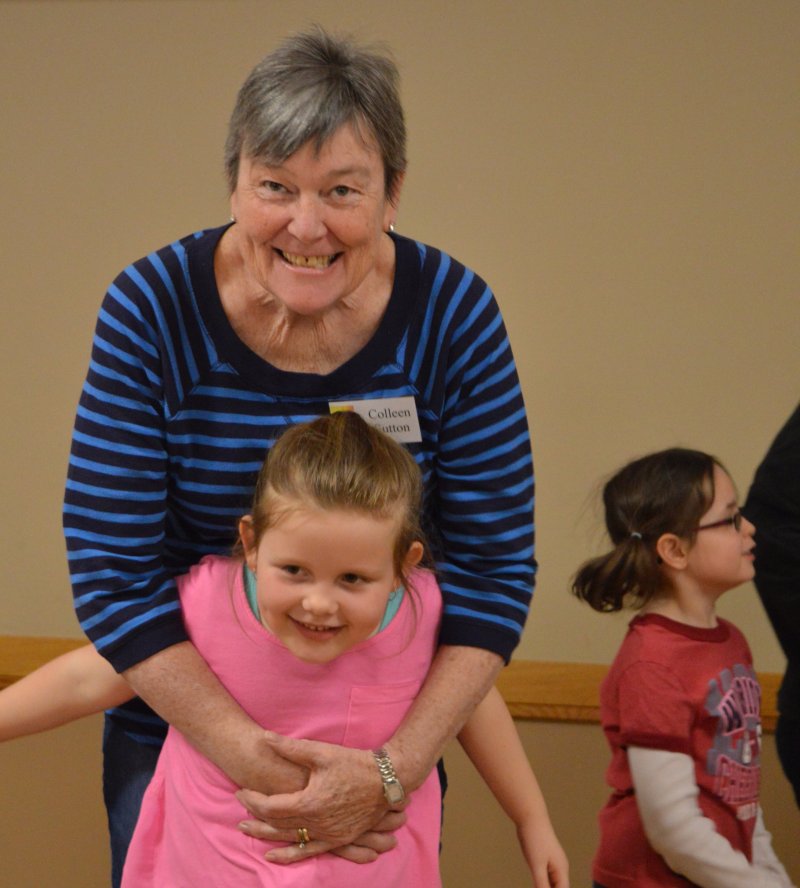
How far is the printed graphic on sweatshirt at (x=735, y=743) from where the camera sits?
2.29m

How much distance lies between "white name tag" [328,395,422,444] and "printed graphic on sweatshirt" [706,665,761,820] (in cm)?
99

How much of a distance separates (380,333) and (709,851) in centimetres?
120

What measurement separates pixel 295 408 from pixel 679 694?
3.52ft

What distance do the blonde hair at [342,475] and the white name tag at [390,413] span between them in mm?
57

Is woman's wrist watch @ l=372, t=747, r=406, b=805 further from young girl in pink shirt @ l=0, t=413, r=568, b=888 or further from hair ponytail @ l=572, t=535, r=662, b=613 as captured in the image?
hair ponytail @ l=572, t=535, r=662, b=613

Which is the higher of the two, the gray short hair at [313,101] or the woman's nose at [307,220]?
the gray short hair at [313,101]

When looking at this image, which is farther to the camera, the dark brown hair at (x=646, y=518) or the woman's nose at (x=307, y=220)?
the dark brown hair at (x=646, y=518)

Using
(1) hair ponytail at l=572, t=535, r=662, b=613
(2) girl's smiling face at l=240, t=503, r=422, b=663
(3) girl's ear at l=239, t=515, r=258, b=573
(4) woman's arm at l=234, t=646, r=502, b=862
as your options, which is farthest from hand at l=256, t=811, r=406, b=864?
(1) hair ponytail at l=572, t=535, r=662, b=613

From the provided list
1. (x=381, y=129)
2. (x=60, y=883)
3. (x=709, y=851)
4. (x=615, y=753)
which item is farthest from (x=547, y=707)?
(x=381, y=129)

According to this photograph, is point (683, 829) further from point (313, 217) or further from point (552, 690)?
point (313, 217)

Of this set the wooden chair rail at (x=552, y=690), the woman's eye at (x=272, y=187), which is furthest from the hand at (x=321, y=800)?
the wooden chair rail at (x=552, y=690)

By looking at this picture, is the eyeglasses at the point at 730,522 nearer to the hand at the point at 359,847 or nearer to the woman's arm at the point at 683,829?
the woman's arm at the point at 683,829

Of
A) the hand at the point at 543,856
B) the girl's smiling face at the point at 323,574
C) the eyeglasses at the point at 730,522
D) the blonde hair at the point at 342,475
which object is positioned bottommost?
the hand at the point at 543,856

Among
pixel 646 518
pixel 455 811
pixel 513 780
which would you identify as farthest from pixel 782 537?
pixel 455 811
